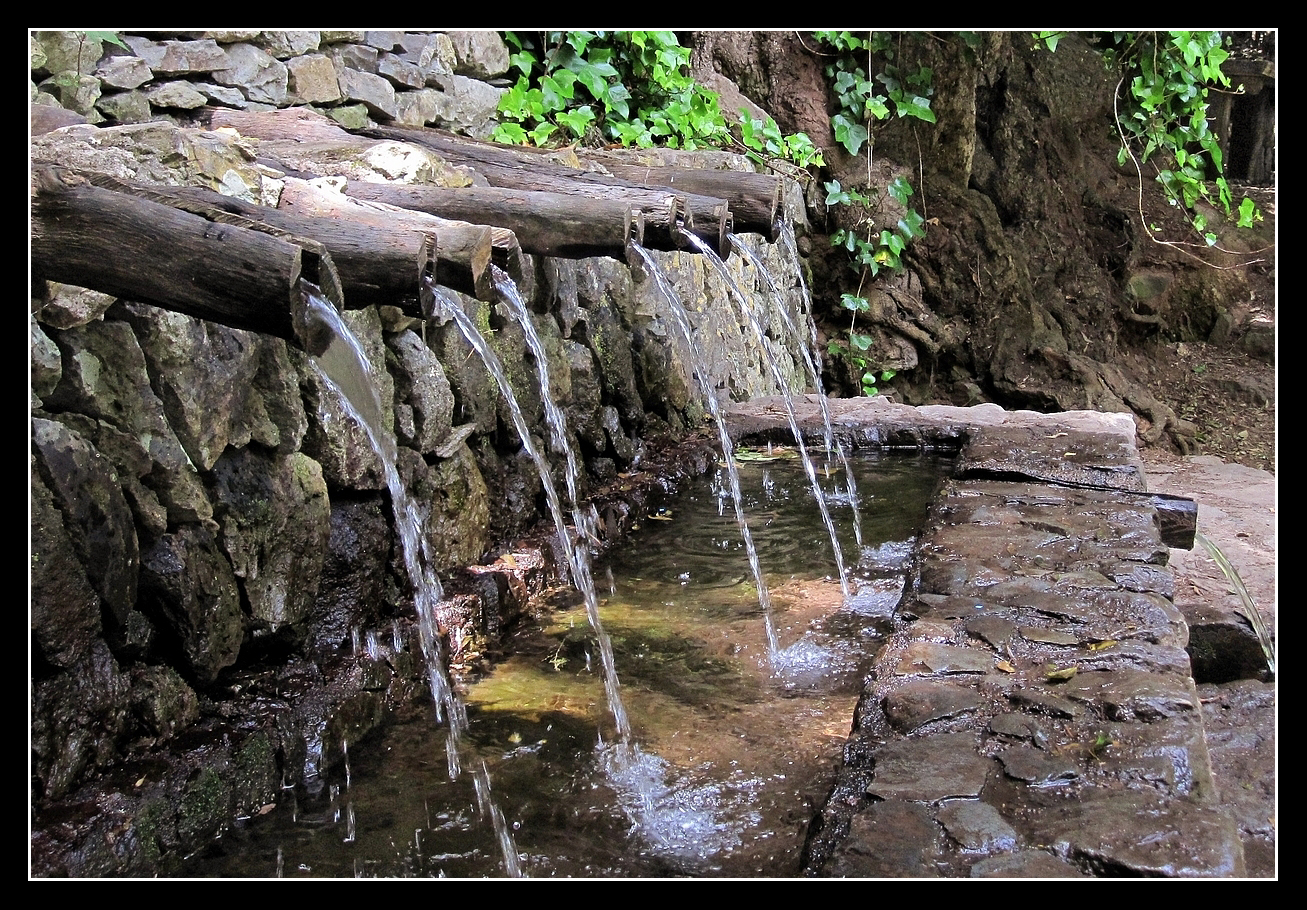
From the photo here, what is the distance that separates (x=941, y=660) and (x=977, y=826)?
2.46ft

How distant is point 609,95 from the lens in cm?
707

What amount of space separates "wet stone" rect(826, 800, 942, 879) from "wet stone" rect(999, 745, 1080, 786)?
27cm

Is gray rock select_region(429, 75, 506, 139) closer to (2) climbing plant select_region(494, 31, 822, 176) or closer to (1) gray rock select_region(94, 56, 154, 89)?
(2) climbing plant select_region(494, 31, 822, 176)

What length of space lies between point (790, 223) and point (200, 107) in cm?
543

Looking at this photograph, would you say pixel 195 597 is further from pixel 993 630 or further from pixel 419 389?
pixel 993 630

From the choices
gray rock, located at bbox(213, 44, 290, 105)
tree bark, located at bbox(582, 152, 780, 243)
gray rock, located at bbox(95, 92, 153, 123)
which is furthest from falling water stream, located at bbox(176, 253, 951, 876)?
gray rock, located at bbox(213, 44, 290, 105)

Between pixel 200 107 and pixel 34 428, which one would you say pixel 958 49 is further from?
pixel 34 428

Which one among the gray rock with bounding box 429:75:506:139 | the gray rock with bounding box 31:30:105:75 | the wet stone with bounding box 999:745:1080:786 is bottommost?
the wet stone with bounding box 999:745:1080:786

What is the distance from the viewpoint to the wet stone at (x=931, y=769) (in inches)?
88.1

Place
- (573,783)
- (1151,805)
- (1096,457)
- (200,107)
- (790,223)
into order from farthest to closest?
(790,223) → (1096,457) → (200,107) → (573,783) → (1151,805)

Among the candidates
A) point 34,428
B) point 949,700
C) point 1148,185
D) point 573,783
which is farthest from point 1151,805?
point 1148,185

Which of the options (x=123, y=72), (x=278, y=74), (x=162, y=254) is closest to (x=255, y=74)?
(x=278, y=74)

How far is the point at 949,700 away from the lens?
2.62m

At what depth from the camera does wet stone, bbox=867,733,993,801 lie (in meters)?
2.24
